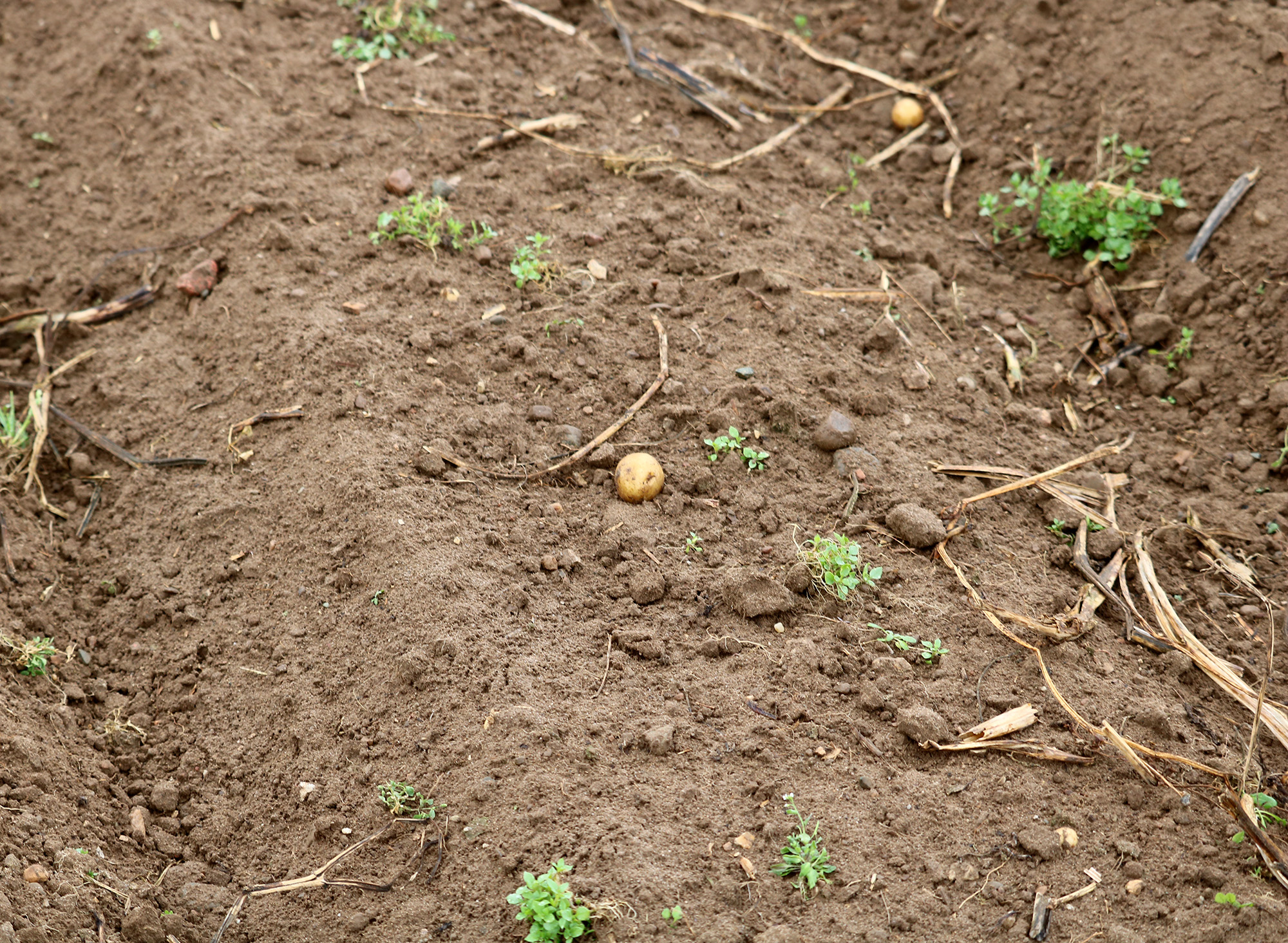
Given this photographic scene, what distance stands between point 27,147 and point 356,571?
287 cm

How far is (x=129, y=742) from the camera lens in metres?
2.70

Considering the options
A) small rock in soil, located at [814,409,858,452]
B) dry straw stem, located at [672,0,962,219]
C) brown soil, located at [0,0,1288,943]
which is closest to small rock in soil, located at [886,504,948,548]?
brown soil, located at [0,0,1288,943]

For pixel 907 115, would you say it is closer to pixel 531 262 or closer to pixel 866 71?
pixel 866 71

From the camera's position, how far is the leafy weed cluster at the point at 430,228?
3.58 m

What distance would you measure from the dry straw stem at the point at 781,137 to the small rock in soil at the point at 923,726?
7.81ft

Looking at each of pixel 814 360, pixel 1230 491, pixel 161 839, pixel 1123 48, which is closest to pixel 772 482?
pixel 814 360

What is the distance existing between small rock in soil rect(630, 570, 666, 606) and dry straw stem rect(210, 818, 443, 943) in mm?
830

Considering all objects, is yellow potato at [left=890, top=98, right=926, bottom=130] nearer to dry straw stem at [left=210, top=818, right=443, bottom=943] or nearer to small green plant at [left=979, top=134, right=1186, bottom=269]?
small green plant at [left=979, top=134, right=1186, bottom=269]

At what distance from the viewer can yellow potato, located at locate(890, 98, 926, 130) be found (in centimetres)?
439

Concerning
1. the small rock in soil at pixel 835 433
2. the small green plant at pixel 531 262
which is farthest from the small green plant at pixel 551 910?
the small green plant at pixel 531 262

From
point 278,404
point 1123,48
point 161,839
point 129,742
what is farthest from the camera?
point 1123,48

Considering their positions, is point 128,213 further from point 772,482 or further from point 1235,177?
point 1235,177

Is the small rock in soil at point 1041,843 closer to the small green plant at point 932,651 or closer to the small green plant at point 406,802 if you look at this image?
the small green plant at point 932,651

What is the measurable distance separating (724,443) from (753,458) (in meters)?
0.10
